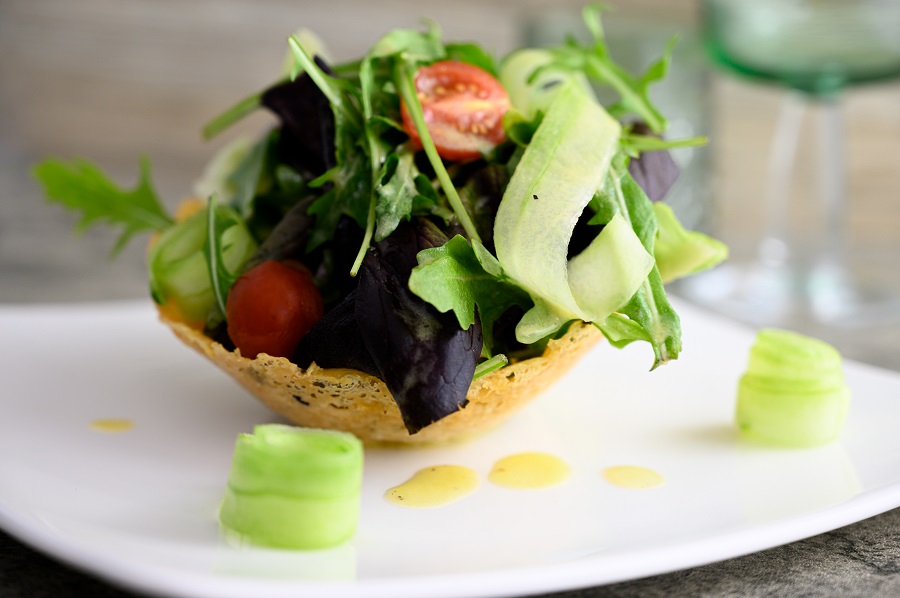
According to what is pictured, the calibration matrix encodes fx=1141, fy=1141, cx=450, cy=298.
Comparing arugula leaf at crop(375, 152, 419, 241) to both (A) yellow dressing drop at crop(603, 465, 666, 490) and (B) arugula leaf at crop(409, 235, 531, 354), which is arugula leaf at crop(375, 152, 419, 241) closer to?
(B) arugula leaf at crop(409, 235, 531, 354)

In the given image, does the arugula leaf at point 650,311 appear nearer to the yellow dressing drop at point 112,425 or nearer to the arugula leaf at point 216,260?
the arugula leaf at point 216,260

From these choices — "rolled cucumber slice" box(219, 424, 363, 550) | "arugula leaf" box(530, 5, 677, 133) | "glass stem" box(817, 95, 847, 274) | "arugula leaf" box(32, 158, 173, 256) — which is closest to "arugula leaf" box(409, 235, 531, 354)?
"rolled cucumber slice" box(219, 424, 363, 550)

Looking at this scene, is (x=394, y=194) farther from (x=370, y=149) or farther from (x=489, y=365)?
(x=489, y=365)

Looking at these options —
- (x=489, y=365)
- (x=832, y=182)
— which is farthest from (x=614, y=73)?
(x=832, y=182)

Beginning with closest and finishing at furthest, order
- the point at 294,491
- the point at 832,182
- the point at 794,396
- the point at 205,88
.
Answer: the point at 294,491 → the point at 794,396 → the point at 832,182 → the point at 205,88

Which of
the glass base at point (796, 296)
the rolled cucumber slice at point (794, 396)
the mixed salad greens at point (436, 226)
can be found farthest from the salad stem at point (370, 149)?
the glass base at point (796, 296)

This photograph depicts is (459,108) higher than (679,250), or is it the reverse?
(459,108)
